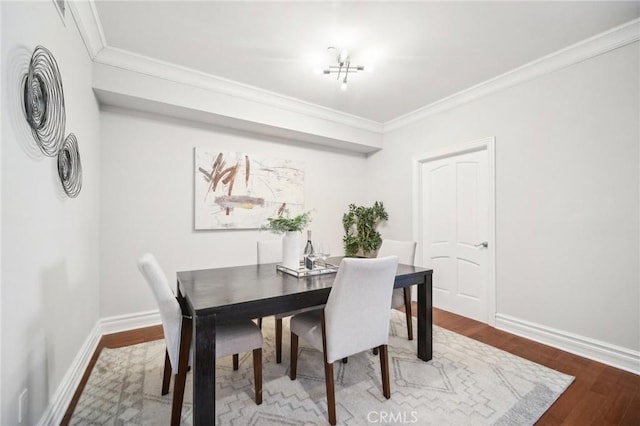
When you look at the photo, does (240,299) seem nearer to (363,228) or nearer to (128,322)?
(128,322)

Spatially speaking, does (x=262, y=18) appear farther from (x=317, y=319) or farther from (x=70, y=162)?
(x=317, y=319)

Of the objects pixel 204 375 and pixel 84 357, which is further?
pixel 84 357

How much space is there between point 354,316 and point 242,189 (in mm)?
2310

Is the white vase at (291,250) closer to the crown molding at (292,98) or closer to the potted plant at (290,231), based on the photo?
the potted plant at (290,231)

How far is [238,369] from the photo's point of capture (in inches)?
80.1

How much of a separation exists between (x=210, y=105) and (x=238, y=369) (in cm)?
249

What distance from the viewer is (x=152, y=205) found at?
9.47 feet

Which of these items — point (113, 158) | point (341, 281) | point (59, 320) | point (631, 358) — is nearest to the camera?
point (341, 281)

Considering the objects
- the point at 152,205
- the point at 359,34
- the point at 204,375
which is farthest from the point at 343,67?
the point at 204,375

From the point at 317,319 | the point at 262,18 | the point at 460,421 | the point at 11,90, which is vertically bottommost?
the point at 460,421

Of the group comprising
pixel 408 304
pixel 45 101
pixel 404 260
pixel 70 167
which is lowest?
pixel 408 304

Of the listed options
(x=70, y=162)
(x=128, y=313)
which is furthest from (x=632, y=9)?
(x=128, y=313)

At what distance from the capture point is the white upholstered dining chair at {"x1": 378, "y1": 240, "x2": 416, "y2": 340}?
247 centimetres

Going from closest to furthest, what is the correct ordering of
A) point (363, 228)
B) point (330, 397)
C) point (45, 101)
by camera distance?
point (45, 101) → point (330, 397) → point (363, 228)
